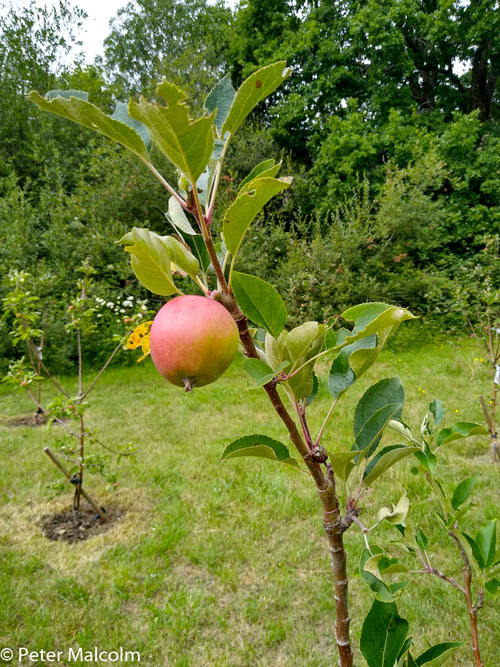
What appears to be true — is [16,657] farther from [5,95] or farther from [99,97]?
Answer: [99,97]

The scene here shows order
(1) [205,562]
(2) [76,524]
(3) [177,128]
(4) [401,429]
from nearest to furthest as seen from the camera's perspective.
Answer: (3) [177,128]
(4) [401,429]
(1) [205,562]
(2) [76,524]

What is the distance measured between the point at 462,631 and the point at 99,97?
11045mm

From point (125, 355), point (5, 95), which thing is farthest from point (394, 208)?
point (5, 95)

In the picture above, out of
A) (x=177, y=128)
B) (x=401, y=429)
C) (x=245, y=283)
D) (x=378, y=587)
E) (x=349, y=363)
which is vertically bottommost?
(x=378, y=587)

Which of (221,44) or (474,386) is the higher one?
(221,44)

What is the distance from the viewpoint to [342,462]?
55cm

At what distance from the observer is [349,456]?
0.53 metres

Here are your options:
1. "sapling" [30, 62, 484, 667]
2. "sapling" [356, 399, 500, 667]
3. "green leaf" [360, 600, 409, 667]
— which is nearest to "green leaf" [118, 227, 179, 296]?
"sapling" [30, 62, 484, 667]

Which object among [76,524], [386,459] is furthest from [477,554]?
[76,524]

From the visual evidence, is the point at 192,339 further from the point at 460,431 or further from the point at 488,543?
the point at 488,543

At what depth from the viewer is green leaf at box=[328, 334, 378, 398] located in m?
0.54

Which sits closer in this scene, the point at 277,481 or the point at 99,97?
the point at 277,481

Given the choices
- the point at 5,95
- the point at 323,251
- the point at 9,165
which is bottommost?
the point at 323,251
